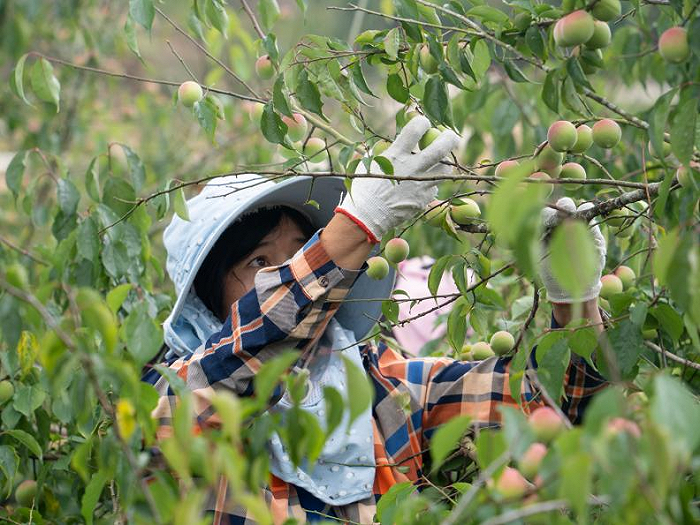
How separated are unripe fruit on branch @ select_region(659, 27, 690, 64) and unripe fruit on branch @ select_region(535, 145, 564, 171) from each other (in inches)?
9.1

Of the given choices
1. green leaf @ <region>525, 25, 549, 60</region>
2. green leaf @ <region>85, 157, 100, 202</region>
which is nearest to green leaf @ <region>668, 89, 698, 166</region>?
green leaf @ <region>525, 25, 549, 60</region>

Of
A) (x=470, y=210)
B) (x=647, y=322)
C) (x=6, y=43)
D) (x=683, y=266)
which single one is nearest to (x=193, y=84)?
(x=470, y=210)

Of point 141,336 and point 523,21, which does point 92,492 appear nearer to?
point 141,336

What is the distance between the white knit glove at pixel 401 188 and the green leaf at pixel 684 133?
38cm

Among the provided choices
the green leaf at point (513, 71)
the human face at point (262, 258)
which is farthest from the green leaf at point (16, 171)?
the green leaf at point (513, 71)

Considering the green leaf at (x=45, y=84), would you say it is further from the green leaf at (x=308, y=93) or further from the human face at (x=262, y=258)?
the green leaf at (x=308, y=93)

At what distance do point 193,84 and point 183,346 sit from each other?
0.41 metres

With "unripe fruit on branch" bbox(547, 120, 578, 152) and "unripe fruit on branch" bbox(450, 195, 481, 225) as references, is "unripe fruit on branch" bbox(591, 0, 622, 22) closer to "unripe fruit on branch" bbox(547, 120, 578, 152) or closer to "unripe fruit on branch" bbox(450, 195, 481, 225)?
"unripe fruit on branch" bbox(547, 120, 578, 152)

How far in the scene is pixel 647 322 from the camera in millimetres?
1092

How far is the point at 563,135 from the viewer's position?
43.5 inches

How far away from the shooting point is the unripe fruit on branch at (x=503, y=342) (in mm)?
1333

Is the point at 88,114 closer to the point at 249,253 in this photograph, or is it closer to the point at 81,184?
the point at 81,184

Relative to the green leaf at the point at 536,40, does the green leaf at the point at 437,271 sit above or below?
below

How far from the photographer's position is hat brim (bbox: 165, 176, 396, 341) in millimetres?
1527
